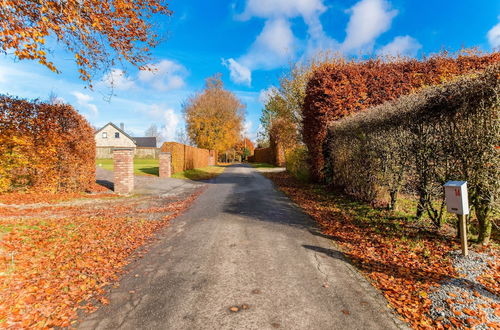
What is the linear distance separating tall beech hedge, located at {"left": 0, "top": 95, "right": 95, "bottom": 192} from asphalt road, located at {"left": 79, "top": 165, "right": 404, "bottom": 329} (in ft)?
23.9

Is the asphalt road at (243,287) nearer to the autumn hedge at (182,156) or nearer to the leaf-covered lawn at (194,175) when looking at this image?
the leaf-covered lawn at (194,175)

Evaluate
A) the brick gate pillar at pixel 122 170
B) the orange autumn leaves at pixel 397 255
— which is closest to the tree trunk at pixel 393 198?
the orange autumn leaves at pixel 397 255

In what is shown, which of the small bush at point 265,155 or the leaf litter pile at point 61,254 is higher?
the small bush at point 265,155

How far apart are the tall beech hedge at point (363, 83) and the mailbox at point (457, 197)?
328 inches

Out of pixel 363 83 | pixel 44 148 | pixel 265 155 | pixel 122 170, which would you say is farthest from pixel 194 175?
pixel 265 155

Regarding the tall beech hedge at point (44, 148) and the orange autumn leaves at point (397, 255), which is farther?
the tall beech hedge at point (44, 148)

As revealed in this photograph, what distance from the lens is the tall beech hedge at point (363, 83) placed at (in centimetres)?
1220

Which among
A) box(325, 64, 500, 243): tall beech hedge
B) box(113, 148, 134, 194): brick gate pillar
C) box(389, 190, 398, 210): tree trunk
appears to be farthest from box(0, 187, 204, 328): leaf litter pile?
box(389, 190, 398, 210): tree trunk

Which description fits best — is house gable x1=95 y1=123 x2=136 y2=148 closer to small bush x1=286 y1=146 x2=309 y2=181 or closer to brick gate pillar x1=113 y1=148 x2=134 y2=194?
small bush x1=286 y1=146 x2=309 y2=181

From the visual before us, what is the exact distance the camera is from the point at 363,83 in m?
12.5

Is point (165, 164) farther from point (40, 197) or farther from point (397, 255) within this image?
point (397, 255)

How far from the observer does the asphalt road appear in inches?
108

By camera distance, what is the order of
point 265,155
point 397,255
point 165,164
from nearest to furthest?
point 397,255
point 165,164
point 265,155

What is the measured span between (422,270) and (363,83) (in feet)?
35.5
